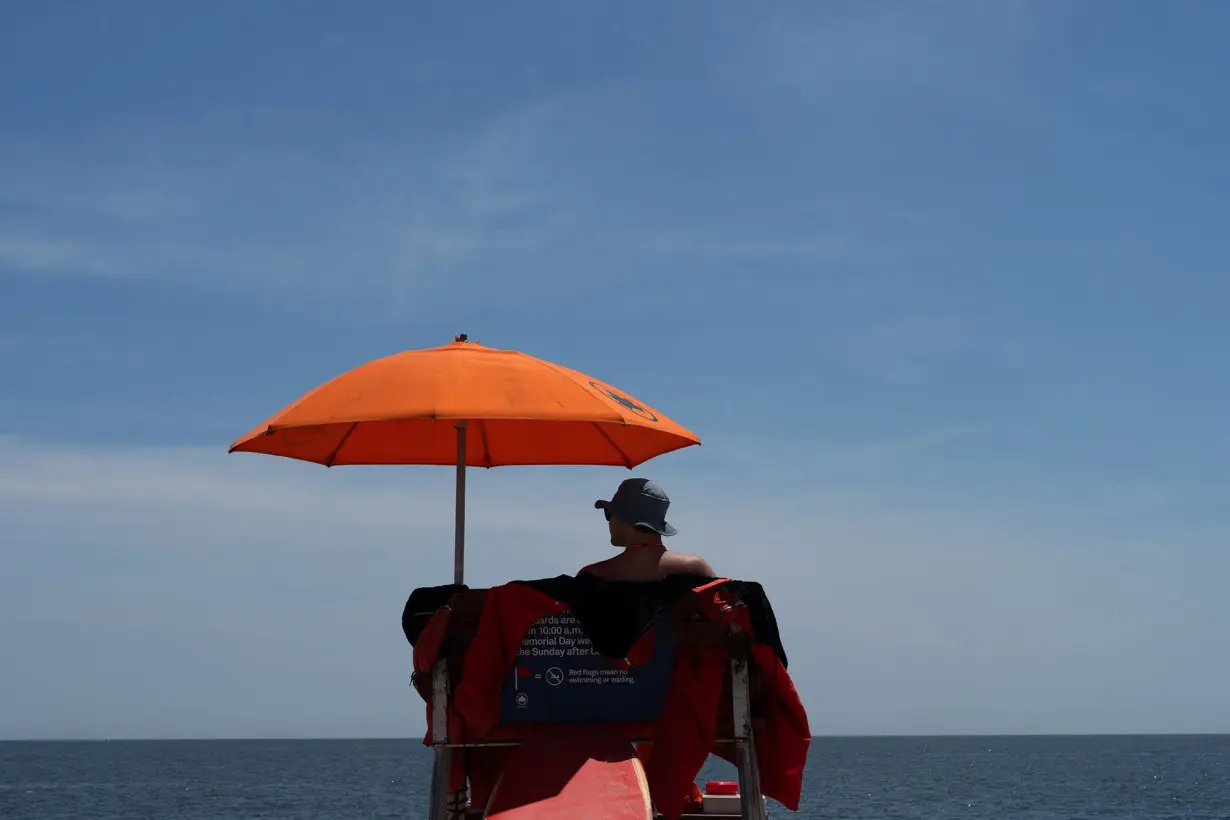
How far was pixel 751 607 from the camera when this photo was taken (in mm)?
6707

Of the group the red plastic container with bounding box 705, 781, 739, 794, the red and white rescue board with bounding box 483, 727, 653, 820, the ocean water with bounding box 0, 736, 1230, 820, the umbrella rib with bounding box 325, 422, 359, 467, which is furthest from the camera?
the ocean water with bounding box 0, 736, 1230, 820

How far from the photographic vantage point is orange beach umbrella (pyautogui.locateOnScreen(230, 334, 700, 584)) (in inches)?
275

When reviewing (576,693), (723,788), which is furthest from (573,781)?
(723,788)

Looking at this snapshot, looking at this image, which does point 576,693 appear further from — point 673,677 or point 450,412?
point 450,412

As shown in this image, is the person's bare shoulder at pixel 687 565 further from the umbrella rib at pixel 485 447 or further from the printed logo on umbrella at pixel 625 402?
the umbrella rib at pixel 485 447

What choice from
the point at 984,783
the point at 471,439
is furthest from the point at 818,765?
the point at 471,439

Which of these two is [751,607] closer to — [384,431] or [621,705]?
[621,705]

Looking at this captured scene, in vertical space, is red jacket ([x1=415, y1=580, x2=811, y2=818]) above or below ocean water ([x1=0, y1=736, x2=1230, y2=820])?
above

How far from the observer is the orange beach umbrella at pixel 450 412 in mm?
6988

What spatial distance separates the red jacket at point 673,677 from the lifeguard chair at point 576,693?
3cm

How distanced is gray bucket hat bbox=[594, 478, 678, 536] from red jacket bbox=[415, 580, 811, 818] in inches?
19.3

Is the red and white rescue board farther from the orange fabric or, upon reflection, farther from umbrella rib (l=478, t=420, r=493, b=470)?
umbrella rib (l=478, t=420, r=493, b=470)

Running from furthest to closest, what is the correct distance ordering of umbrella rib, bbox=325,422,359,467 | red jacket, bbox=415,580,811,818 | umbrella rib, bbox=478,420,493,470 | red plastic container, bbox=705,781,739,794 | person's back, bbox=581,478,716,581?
umbrella rib, bbox=478,420,493,470
umbrella rib, bbox=325,422,359,467
red plastic container, bbox=705,781,739,794
person's back, bbox=581,478,716,581
red jacket, bbox=415,580,811,818

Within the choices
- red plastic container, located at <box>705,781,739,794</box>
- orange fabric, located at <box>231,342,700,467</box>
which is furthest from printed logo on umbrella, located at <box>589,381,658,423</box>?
red plastic container, located at <box>705,781,739,794</box>
